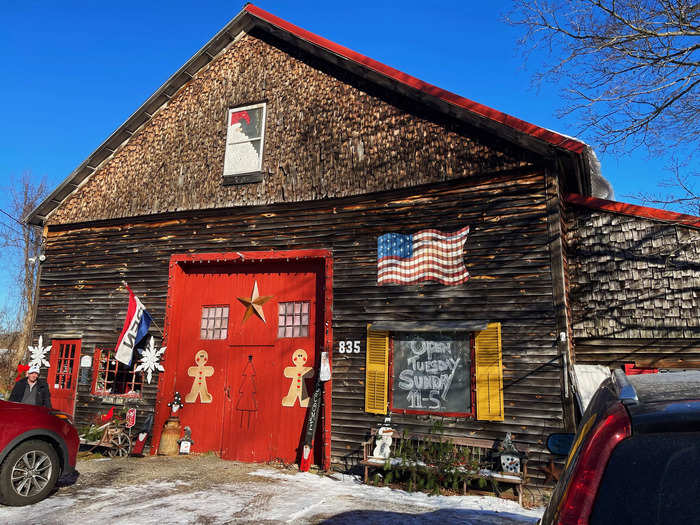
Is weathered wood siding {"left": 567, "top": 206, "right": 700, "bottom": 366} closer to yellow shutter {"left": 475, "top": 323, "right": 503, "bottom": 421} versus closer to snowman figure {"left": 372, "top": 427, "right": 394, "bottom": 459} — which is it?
yellow shutter {"left": 475, "top": 323, "right": 503, "bottom": 421}

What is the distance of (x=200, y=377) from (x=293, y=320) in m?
2.57

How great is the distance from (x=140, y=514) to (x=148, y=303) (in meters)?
6.27

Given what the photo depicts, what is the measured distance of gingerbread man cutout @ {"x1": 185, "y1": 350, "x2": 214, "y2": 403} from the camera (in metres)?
11.1

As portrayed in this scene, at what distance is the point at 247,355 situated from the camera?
1087cm

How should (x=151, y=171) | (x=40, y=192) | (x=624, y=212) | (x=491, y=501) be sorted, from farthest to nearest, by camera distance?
(x=40, y=192) < (x=151, y=171) < (x=624, y=212) < (x=491, y=501)

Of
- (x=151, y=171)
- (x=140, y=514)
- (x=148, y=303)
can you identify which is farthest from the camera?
(x=151, y=171)

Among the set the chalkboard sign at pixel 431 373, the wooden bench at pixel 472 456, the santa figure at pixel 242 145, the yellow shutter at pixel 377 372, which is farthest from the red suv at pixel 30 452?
the santa figure at pixel 242 145

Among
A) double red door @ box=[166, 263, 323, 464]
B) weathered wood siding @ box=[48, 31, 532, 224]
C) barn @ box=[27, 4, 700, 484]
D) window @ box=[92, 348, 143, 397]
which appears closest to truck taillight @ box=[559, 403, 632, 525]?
barn @ box=[27, 4, 700, 484]

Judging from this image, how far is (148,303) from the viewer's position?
11789 millimetres

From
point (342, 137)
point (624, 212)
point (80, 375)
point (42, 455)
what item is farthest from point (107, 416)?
point (624, 212)

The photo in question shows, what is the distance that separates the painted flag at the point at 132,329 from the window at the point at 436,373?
5.13 metres

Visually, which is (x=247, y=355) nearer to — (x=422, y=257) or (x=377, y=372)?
(x=377, y=372)

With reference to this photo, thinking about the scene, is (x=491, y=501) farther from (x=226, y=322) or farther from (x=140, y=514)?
(x=226, y=322)

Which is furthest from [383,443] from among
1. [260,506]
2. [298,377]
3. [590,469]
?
[590,469]
